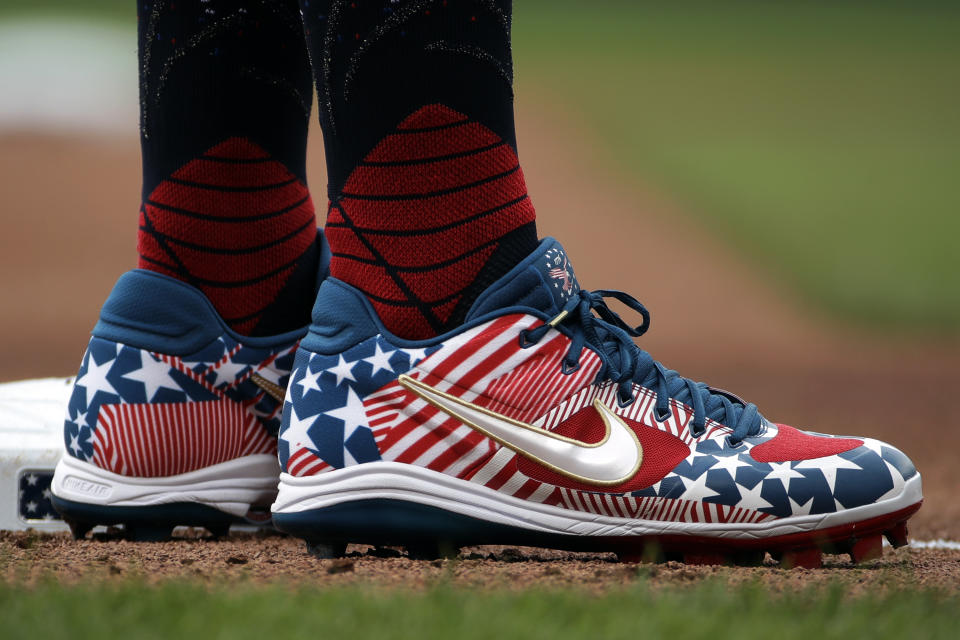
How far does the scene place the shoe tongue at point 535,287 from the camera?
90 centimetres

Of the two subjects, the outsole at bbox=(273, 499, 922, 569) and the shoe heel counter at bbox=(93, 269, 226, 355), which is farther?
the shoe heel counter at bbox=(93, 269, 226, 355)

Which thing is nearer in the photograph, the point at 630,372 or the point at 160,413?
the point at 630,372

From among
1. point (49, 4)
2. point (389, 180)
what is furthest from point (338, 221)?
point (49, 4)

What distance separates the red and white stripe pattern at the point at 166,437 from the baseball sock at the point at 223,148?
0.33 feet

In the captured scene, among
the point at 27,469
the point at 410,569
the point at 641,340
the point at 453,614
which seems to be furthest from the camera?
the point at 641,340

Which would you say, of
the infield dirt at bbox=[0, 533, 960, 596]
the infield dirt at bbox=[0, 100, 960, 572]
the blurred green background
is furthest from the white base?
the blurred green background

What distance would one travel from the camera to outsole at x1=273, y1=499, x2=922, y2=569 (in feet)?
2.86

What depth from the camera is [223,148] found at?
1.07 metres

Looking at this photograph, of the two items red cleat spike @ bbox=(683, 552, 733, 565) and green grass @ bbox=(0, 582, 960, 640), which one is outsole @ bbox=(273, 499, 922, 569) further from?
green grass @ bbox=(0, 582, 960, 640)

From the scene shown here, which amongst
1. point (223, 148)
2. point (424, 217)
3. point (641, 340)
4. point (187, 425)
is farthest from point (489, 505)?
point (641, 340)

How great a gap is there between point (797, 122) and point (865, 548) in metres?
12.8

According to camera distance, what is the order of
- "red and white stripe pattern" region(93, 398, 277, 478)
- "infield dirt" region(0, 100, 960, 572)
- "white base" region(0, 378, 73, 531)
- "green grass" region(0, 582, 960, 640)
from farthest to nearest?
"white base" region(0, 378, 73, 531)
"red and white stripe pattern" region(93, 398, 277, 478)
"infield dirt" region(0, 100, 960, 572)
"green grass" region(0, 582, 960, 640)

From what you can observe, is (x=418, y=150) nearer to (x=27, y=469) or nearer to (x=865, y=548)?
(x=865, y=548)

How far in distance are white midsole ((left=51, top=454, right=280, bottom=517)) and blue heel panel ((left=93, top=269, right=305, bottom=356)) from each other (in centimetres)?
14
